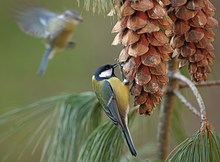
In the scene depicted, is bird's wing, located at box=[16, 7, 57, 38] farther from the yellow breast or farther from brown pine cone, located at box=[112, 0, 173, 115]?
brown pine cone, located at box=[112, 0, 173, 115]

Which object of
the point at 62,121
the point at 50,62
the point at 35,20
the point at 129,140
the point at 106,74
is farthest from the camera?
the point at 50,62

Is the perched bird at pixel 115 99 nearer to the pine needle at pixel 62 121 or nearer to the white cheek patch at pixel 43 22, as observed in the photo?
the pine needle at pixel 62 121

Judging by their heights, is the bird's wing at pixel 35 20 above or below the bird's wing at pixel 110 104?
above

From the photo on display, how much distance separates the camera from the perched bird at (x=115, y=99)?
3.58ft

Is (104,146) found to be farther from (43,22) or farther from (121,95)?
(43,22)

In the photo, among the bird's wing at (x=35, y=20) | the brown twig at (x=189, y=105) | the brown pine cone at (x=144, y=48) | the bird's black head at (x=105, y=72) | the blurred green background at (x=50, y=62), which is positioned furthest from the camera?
the blurred green background at (x=50, y=62)

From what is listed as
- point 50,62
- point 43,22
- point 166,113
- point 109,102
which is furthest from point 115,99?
point 50,62

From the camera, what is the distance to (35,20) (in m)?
2.07

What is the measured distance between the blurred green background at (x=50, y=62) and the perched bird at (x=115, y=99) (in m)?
1.61

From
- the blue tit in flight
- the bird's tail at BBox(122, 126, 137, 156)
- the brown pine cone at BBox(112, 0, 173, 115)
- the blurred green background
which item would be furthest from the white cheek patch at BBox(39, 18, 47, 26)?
the brown pine cone at BBox(112, 0, 173, 115)

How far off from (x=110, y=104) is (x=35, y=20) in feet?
3.33

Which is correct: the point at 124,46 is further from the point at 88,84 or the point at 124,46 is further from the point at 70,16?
the point at 88,84

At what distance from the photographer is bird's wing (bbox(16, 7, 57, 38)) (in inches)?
78.2

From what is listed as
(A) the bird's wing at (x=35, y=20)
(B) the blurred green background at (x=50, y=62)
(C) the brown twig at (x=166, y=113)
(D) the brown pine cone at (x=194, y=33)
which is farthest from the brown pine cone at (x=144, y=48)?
(B) the blurred green background at (x=50, y=62)
